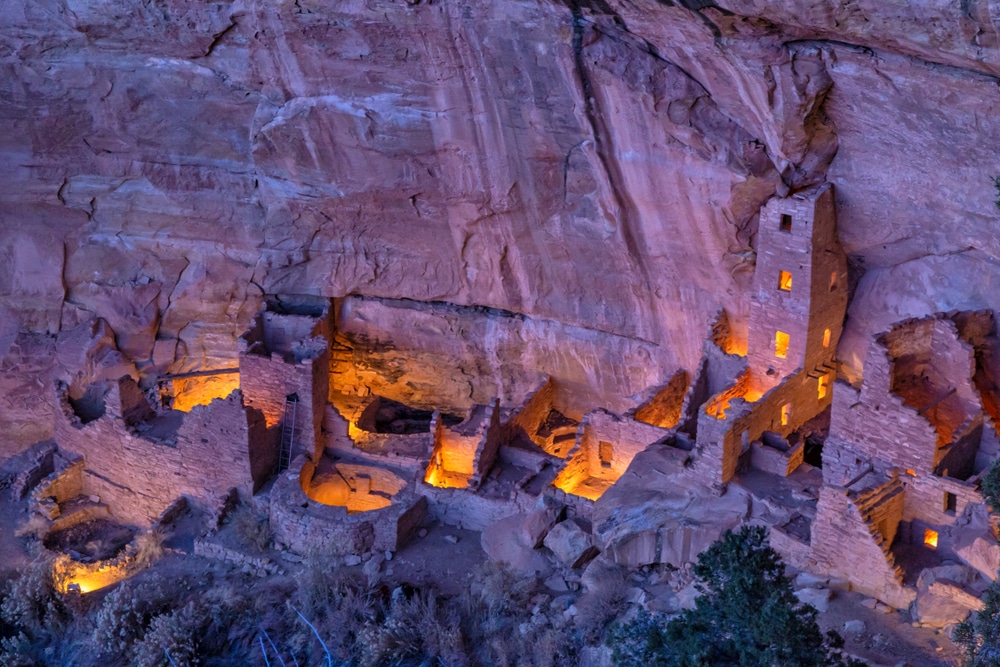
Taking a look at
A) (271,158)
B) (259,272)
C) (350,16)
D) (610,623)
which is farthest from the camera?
(259,272)

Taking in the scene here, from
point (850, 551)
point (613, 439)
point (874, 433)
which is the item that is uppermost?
point (874, 433)

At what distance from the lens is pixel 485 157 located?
619 inches

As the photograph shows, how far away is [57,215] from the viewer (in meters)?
18.5

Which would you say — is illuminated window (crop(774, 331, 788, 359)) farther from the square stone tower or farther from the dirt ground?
the dirt ground

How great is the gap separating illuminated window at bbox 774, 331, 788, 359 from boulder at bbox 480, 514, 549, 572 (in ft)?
11.7

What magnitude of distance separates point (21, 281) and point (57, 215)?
3.88ft

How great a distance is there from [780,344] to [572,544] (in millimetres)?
3479

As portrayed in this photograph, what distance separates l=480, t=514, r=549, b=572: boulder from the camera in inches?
564

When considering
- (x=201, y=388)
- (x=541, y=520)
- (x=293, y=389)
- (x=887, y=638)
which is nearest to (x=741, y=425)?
(x=541, y=520)

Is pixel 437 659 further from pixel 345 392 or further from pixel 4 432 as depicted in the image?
pixel 4 432

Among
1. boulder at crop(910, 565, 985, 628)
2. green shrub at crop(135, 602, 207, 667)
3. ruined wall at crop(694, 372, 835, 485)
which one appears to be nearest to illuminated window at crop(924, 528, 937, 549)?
boulder at crop(910, 565, 985, 628)

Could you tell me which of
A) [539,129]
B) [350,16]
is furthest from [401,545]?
[350,16]

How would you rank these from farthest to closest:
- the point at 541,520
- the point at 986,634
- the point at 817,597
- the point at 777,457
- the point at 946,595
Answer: the point at 541,520
the point at 777,457
the point at 817,597
the point at 946,595
the point at 986,634

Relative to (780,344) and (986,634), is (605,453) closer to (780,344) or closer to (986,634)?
(780,344)
